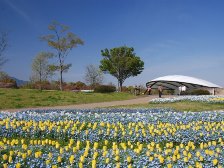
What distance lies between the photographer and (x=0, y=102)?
61.9 ft

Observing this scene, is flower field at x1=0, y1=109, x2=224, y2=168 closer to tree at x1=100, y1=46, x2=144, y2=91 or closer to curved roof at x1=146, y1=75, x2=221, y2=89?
curved roof at x1=146, y1=75, x2=221, y2=89

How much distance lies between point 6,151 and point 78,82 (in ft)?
168

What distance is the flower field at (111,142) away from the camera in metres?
5.34

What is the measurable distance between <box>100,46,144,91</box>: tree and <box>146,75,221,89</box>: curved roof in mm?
6155

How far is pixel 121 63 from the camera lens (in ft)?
180

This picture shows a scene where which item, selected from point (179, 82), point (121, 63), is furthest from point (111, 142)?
point (121, 63)

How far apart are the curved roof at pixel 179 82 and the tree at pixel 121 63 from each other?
20.2ft

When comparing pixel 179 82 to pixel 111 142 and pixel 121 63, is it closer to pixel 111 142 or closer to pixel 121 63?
pixel 121 63

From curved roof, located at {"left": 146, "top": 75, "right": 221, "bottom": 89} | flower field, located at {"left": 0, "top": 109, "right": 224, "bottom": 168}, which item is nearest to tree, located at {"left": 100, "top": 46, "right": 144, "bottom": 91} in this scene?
curved roof, located at {"left": 146, "top": 75, "right": 221, "bottom": 89}

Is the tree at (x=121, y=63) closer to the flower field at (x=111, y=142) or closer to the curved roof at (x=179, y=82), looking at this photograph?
the curved roof at (x=179, y=82)

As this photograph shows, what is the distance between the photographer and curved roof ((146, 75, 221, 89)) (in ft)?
150

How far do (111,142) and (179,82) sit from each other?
40.7m

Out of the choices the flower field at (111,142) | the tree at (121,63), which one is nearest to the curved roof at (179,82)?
the tree at (121,63)

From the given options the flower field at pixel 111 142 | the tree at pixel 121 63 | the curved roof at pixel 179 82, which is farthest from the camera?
the tree at pixel 121 63
